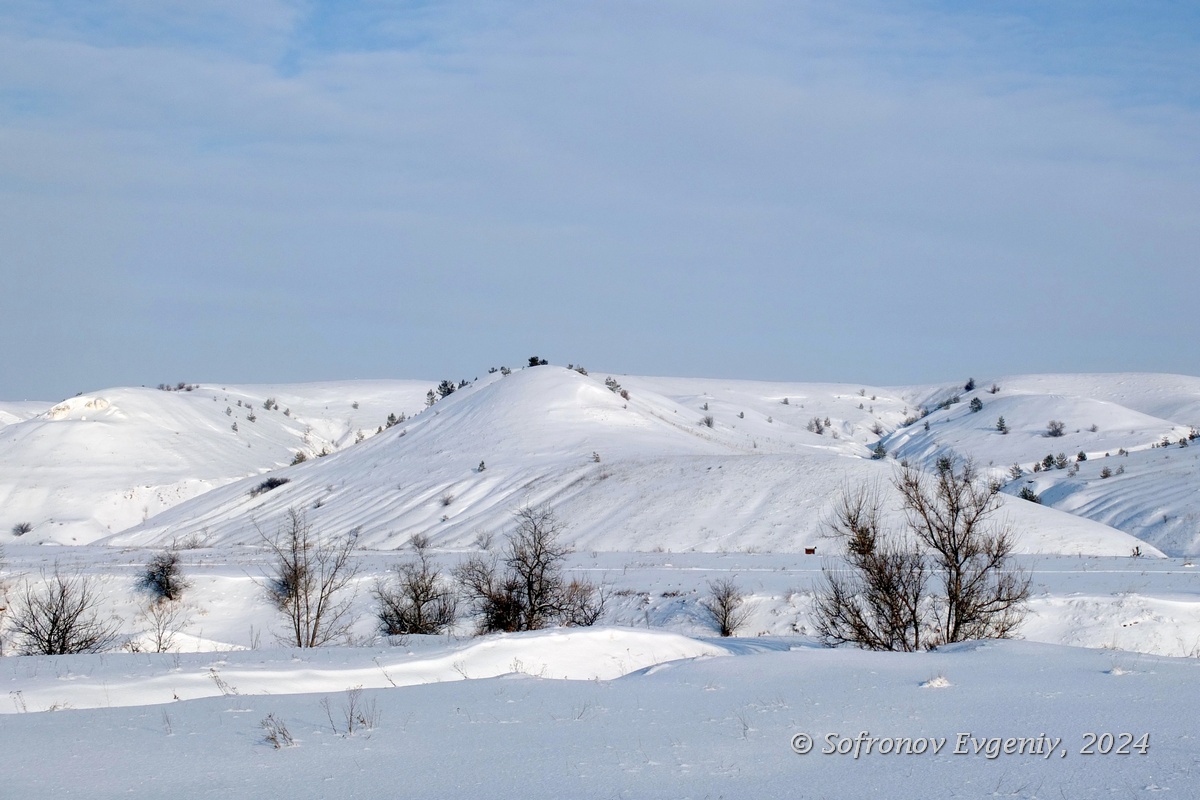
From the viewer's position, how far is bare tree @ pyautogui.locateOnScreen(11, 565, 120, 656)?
2130cm

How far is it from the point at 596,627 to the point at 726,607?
28.7 feet

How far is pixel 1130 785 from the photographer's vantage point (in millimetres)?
6559

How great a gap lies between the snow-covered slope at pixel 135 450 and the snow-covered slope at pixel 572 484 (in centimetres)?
607

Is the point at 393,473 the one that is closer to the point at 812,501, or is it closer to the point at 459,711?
the point at 812,501

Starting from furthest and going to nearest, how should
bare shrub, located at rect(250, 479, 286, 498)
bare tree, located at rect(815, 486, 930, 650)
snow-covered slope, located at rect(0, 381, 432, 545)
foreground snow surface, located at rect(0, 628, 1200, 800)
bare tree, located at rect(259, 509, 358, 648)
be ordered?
snow-covered slope, located at rect(0, 381, 432, 545), bare shrub, located at rect(250, 479, 286, 498), bare tree, located at rect(259, 509, 358, 648), bare tree, located at rect(815, 486, 930, 650), foreground snow surface, located at rect(0, 628, 1200, 800)

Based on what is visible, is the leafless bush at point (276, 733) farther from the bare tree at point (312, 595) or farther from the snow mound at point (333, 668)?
the bare tree at point (312, 595)

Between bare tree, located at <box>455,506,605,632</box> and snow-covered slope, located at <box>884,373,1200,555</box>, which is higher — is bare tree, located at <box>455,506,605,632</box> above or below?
below

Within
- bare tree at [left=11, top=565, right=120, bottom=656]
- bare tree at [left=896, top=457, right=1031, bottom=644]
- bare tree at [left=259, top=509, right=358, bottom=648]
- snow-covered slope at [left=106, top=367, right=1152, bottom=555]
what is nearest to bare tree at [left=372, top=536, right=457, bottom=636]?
bare tree at [left=259, top=509, right=358, bottom=648]

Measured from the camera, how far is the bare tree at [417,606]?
84.9 feet

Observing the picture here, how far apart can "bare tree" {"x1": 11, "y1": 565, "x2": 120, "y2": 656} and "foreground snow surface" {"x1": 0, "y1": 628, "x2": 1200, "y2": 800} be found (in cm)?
863

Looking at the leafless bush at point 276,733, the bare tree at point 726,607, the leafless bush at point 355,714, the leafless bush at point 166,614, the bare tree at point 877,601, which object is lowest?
the leafless bush at point 166,614

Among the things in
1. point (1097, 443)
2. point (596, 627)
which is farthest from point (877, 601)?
point (1097, 443)

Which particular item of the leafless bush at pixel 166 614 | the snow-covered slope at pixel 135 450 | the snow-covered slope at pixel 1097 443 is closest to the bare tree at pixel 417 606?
the leafless bush at pixel 166 614

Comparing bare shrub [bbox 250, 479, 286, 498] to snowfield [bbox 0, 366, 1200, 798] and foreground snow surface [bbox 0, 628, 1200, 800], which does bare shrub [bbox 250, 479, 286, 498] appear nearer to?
snowfield [bbox 0, 366, 1200, 798]
